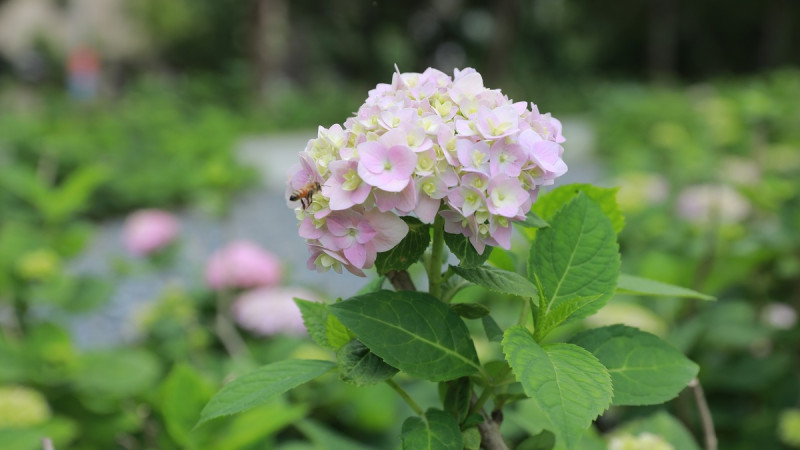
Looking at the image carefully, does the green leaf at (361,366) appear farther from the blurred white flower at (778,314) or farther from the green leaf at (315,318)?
the blurred white flower at (778,314)

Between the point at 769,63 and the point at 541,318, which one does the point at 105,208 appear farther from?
the point at 769,63

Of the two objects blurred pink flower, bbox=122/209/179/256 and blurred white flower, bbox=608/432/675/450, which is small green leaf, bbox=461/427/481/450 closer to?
blurred white flower, bbox=608/432/675/450

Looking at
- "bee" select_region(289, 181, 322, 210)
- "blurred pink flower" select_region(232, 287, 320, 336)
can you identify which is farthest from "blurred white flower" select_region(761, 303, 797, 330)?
"bee" select_region(289, 181, 322, 210)

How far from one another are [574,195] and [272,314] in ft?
5.02

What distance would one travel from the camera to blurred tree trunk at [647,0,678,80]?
23594 mm

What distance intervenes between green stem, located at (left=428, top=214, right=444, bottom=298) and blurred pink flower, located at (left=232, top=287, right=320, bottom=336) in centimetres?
144

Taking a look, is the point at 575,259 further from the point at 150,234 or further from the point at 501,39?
the point at 501,39

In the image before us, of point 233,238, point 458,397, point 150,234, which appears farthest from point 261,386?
point 233,238

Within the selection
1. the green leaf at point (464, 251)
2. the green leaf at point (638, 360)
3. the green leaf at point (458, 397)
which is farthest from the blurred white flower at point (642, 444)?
the green leaf at point (464, 251)

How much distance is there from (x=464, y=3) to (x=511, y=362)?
74.4ft

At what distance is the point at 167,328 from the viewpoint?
83.1 inches

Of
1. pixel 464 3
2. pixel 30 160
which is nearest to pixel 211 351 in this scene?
pixel 30 160

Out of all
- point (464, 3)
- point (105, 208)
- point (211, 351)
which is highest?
point (464, 3)

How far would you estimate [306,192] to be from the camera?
653 mm
